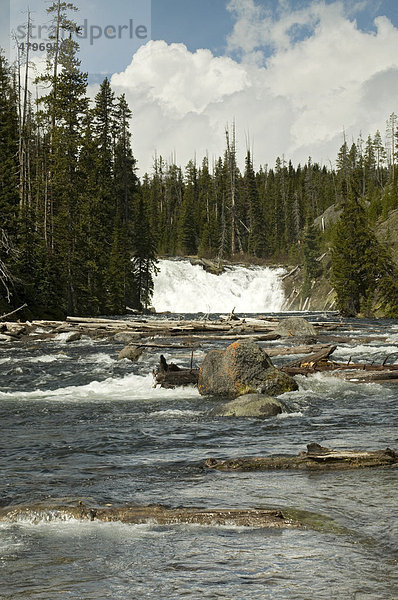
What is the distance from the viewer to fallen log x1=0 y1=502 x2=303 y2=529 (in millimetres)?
4531

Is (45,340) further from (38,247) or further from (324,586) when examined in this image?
(324,586)

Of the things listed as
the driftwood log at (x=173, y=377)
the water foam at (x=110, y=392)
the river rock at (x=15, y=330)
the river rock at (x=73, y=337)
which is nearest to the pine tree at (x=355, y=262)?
the river rock at (x=73, y=337)

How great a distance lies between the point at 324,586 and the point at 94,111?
4330 cm

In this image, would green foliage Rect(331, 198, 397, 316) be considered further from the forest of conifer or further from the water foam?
the water foam

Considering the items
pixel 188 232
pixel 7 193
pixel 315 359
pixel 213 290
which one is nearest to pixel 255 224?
pixel 188 232

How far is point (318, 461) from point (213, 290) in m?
59.2

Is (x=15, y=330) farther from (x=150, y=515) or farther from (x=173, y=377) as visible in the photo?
(x=150, y=515)

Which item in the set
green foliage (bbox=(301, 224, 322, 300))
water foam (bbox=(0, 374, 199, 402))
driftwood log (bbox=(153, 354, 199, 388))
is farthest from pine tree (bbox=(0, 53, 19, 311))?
green foliage (bbox=(301, 224, 322, 300))

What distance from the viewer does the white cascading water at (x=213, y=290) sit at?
63.0m

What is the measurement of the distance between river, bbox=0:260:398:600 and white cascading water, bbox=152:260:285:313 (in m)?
51.0

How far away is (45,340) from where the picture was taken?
24016mm

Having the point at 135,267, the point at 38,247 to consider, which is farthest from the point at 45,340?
the point at 135,267

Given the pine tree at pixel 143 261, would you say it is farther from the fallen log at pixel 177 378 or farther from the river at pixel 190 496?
the river at pixel 190 496

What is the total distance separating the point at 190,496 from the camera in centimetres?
538
